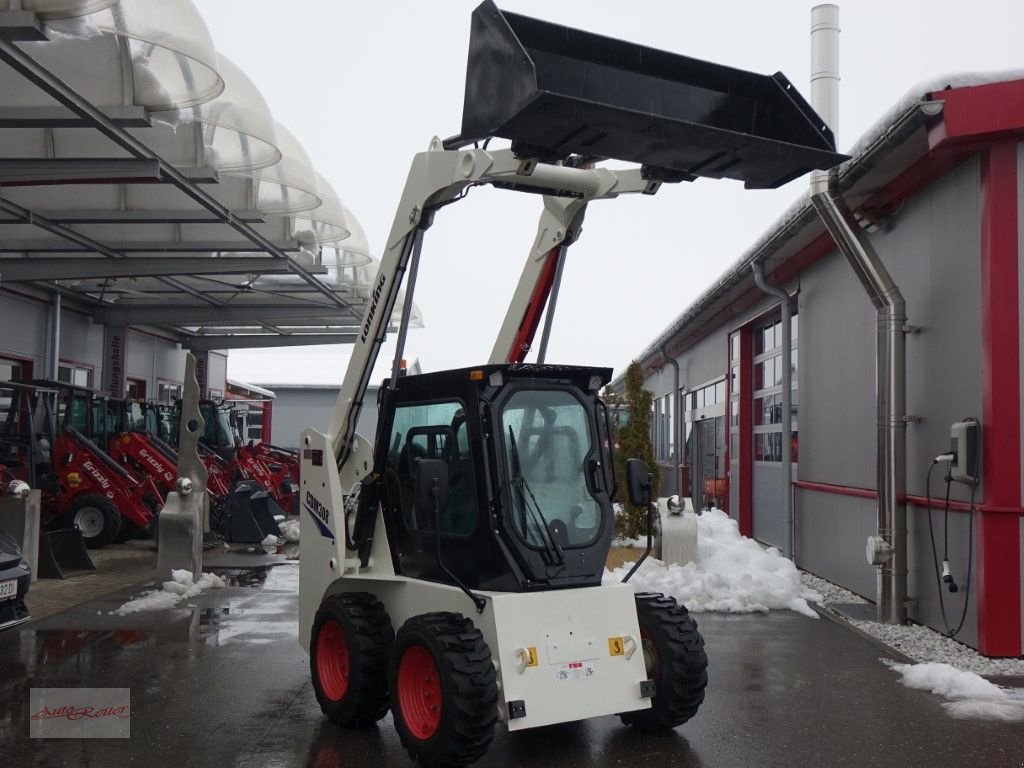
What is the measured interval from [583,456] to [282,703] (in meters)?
2.62

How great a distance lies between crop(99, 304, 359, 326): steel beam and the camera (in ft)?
74.9

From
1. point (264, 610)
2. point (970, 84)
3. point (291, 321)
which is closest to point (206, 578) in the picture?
point (264, 610)

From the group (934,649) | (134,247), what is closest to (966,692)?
(934,649)

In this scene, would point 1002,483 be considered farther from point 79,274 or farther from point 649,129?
point 79,274

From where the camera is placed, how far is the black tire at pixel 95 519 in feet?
52.6

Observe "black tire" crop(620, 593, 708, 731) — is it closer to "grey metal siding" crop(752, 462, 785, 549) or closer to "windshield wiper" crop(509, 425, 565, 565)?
"windshield wiper" crop(509, 425, 565, 565)

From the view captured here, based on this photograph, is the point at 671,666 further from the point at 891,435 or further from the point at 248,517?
the point at 248,517

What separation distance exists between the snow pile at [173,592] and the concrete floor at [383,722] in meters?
0.78

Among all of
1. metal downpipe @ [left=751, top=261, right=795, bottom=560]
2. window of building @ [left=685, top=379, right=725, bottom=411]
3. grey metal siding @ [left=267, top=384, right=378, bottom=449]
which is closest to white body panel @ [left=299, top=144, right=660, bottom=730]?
metal downpipe @ [left=751, top=261, right=795, bottom=560]

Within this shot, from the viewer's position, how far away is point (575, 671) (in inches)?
222

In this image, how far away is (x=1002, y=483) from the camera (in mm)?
8258

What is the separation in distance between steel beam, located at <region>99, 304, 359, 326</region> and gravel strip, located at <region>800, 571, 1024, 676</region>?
51.0 feet

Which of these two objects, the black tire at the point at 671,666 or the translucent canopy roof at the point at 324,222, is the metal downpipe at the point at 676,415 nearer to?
the translucent canopy roof at the point at 324,222

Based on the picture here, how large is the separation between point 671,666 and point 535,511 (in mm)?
1150
